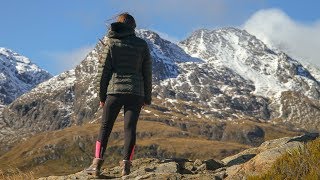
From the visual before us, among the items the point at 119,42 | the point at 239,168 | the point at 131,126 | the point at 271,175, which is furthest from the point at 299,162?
the point at 119,42

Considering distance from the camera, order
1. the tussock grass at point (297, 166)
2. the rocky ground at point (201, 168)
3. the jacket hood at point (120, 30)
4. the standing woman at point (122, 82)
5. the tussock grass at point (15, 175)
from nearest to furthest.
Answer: the tussock grass at point (297, 166) → the rocky ground at point (201, 168) → the tussock grass at point (15, 175) → the standing woman at point (122, 82) → the jacket hood at point (120, 30)

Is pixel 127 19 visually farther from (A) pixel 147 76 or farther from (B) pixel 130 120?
(B) pixel 130 120

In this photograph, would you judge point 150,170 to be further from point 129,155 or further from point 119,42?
point 119,42

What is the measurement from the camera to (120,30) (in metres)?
13.4

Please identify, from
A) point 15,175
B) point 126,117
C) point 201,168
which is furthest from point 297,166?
point 15,175

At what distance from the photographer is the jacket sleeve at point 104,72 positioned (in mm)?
13227

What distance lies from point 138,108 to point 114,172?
2.43 meters

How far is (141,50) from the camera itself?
534 inches

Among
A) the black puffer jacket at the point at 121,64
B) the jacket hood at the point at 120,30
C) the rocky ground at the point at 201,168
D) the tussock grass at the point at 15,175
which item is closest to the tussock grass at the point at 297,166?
the rocky ground at the point at 201,168

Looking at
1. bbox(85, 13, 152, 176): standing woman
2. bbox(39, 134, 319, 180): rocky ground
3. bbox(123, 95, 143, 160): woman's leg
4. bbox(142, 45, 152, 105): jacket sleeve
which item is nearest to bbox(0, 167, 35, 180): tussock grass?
bbox(39, 134, 319, 180): rocky ground

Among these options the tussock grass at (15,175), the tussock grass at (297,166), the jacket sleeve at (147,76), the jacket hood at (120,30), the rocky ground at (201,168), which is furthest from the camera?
the jacket sleeve at (147,76)

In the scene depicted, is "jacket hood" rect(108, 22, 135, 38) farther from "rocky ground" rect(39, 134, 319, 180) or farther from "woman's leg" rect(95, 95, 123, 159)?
"rocky ground" rect(39, 134, 319, 180)

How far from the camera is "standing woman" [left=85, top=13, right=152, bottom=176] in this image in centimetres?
1319

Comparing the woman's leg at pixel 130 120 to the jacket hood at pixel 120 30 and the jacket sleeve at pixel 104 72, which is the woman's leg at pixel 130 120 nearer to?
the jacket sleeve at pixel 104 72
